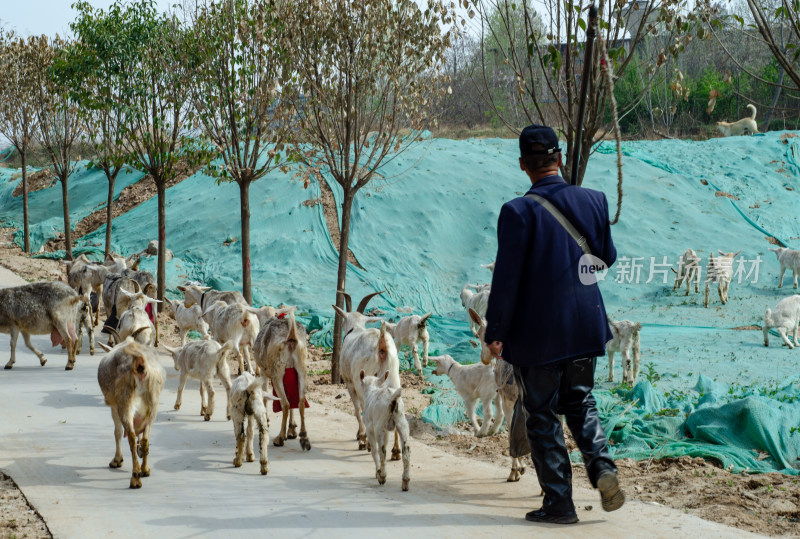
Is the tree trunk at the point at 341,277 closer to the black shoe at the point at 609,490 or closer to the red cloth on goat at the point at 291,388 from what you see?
the red cloth on goat at the point at 291,388

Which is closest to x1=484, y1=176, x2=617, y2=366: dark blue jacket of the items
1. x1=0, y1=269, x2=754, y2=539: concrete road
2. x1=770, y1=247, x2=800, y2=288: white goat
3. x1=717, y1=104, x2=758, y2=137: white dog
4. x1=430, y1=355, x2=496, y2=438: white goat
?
x1=0, y1=269, x2=754, y2=539: concrete road

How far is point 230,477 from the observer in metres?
6.74

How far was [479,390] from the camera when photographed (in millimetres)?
7957

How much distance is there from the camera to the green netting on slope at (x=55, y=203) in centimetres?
2638

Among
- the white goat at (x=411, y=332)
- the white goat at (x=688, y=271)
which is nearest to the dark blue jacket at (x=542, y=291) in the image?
the white goat at (x=411, y=332)

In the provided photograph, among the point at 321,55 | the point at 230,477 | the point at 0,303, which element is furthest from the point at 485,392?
the point at 0,303

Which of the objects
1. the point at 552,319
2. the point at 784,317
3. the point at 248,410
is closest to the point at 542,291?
the point at 552,319

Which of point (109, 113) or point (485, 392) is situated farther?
point (109, 113)

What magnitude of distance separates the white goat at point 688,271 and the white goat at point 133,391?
1333 cm

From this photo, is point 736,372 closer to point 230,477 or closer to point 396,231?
point 230,477

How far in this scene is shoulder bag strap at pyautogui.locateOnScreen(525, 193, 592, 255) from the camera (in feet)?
16.5

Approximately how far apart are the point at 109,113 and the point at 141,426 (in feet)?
40.5

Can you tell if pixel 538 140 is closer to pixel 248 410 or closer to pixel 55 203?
pixel 248 410

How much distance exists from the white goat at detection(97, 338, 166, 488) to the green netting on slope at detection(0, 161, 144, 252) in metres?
20.9
